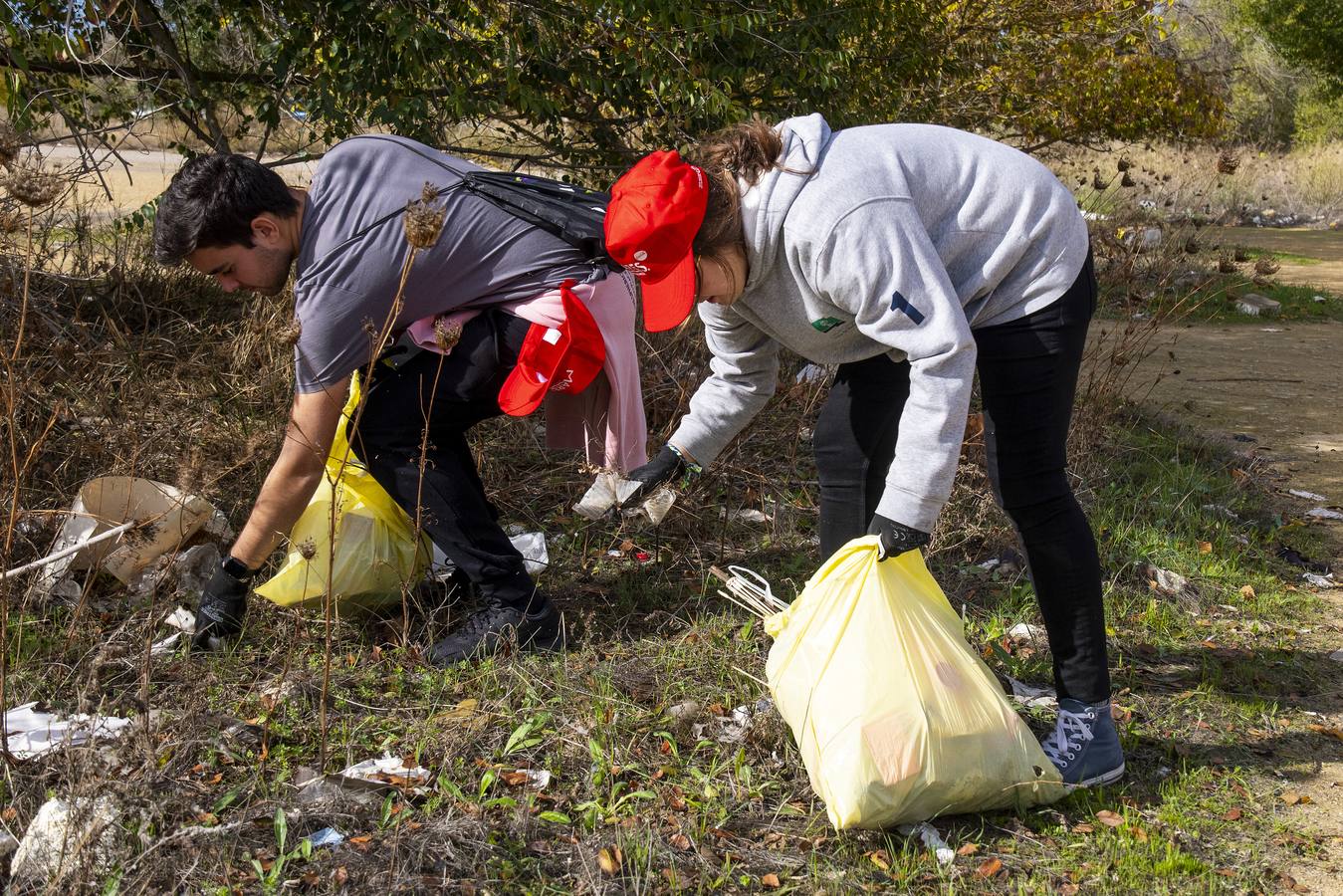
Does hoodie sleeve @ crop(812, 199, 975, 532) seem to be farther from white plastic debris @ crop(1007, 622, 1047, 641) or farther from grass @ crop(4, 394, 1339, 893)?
white plastic debris @ crop(1007, 622, 1047, 641)

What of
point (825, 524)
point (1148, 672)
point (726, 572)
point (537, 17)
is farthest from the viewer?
point (537, 17)

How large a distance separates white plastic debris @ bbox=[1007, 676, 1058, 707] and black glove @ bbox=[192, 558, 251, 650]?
2027 millimetres

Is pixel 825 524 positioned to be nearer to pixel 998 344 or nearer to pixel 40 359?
pixel 998 344

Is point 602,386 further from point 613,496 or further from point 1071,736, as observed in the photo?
point 1071,736

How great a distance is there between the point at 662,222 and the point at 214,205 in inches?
43.7

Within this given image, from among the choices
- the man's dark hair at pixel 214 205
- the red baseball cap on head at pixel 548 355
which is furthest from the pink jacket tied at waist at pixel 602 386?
the man's dark hair at pixel 214 205

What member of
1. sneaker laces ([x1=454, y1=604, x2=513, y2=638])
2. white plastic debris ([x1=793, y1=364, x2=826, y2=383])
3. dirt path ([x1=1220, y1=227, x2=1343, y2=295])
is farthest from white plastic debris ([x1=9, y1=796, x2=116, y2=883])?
dirt path ([x1=1220, y1=227, x2=1343, y2=295])

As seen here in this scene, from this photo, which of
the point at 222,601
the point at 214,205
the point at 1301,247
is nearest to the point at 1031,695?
the point at 222,601

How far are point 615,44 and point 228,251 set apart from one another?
105 inches

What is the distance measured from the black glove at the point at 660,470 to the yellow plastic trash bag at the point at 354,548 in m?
0.69

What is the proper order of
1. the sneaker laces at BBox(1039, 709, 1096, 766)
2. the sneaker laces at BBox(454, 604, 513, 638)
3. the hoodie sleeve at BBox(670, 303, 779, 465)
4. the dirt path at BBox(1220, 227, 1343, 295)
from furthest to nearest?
the dirt path at BBox(1220, 227, 1343, 295) < the sneaker laces at BBox(454, 604, 513, 638) < the hoodie sleeve at BBox(670, 303, 779, 465) < the sneaker laces at BBox(1039, 709, 1096, 766)

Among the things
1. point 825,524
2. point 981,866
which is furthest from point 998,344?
point 981,866

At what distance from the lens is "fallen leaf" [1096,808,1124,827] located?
2424 mm

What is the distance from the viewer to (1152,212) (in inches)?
282
